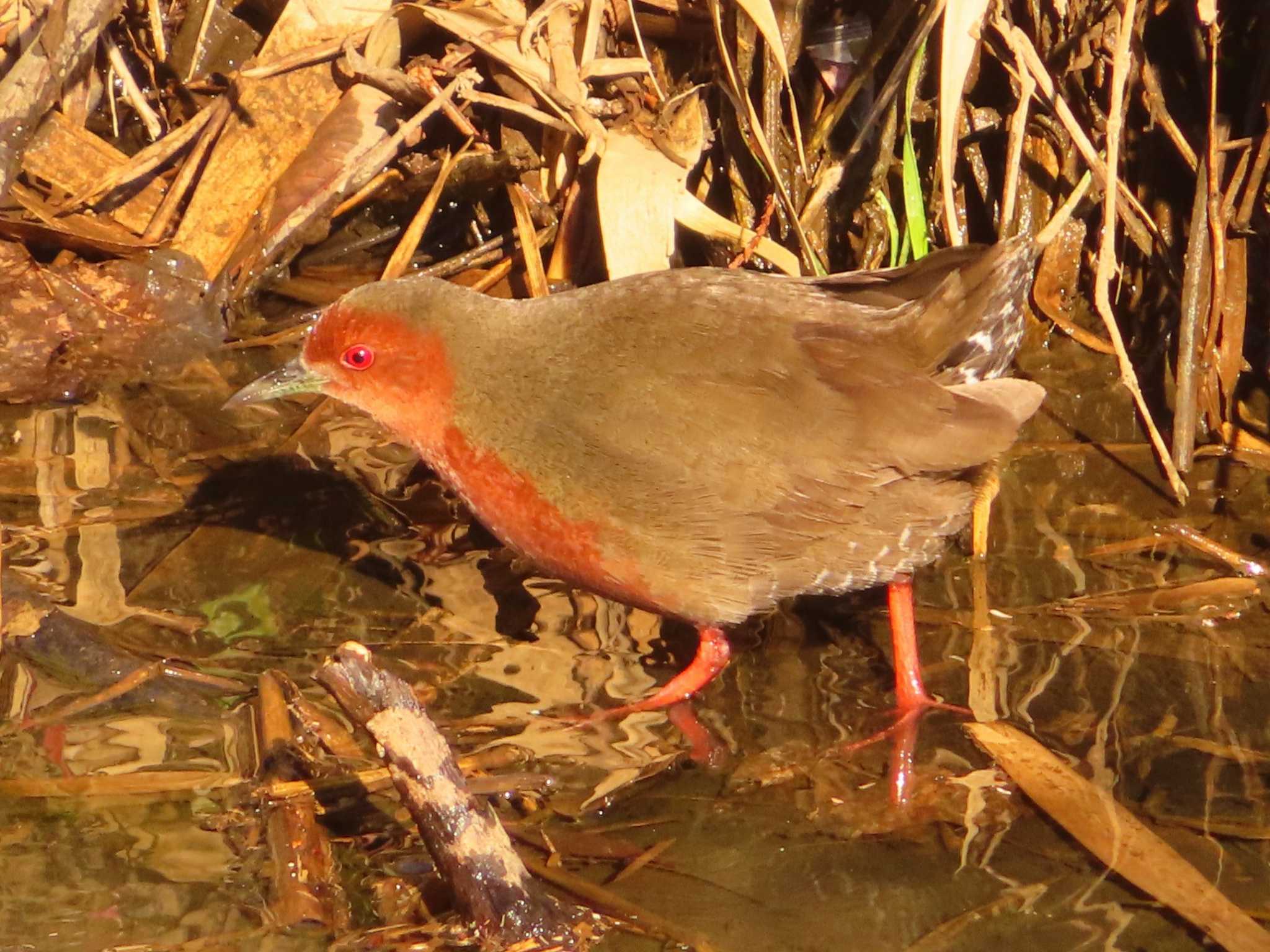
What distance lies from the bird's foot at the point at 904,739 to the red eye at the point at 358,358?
1.69 meters

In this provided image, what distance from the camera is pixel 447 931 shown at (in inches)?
118

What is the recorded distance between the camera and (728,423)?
383 centimetres

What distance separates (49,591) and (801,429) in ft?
7.09

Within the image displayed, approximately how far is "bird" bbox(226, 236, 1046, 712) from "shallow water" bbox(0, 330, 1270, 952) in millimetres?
262

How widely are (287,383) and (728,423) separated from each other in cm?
137

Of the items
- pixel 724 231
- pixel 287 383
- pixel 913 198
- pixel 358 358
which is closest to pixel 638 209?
pixel 724 231

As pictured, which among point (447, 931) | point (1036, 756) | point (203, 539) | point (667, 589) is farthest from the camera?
point (203, 539)

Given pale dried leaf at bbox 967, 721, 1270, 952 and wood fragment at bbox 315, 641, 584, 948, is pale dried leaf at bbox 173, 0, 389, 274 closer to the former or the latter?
wood fragment at bbox 315, 641, 584, 948

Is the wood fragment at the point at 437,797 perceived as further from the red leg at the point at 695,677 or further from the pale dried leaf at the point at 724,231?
the pale dried leaf at the point at 724,231

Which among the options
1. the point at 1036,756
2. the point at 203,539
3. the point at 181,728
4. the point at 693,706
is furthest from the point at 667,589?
the point at 203,539

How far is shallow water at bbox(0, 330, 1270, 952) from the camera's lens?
3209 millimetres

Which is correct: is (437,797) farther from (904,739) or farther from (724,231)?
(724,231)

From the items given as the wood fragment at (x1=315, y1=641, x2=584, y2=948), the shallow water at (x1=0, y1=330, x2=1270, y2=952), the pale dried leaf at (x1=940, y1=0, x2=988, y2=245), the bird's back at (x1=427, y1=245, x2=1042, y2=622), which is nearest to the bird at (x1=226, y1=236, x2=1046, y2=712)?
the bird's back at (x1=427, y1=245, x2=1042, y2=622)

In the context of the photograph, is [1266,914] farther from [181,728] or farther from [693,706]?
[181,728]
